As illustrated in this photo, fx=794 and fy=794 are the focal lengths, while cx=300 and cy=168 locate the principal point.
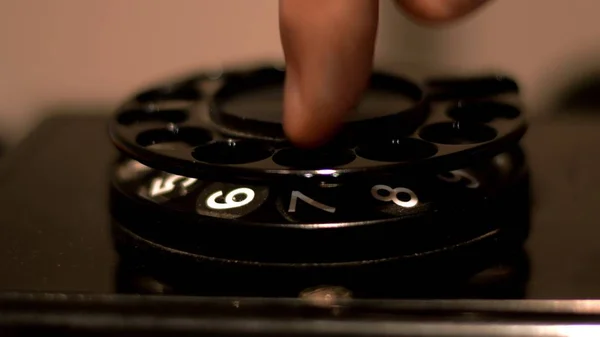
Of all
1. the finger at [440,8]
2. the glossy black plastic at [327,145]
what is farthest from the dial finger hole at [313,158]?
the finger at [440,8]

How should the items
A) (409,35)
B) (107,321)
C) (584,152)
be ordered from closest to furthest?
1. (107,321)
2. (584,152)
3. (409,35)

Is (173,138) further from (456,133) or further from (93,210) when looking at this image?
(456,133)

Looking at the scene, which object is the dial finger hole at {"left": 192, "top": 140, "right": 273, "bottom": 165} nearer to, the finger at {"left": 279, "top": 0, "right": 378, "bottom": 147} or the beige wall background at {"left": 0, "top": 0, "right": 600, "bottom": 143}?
the finger at {"left": 279, "top": 0, "right": 378, "bottom": 147}

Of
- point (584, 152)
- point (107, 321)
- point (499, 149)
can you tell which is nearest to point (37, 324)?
point (107, 321)

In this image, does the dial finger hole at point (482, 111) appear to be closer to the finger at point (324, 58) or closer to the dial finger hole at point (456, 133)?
the dial finger hole at point (456, 133)

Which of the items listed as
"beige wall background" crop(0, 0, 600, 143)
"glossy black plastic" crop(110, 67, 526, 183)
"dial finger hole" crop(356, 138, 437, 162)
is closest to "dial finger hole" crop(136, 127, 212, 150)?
"glossy black plastic" crop(110, 67, 526, 183)

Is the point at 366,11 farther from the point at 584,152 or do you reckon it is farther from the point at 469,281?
the point at 584,152
